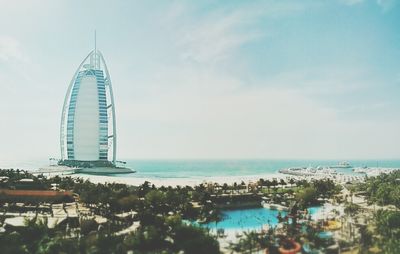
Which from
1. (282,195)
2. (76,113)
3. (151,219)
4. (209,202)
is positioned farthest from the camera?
(76,113)

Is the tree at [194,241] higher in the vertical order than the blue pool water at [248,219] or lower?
higher

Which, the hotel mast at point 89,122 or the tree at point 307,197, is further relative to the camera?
the hotel mast at point 89,122

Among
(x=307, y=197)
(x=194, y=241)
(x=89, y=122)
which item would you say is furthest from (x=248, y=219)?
(x=89, y=122)

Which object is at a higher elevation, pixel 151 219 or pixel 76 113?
pixel 76 113

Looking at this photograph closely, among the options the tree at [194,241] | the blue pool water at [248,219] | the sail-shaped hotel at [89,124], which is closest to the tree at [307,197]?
the blue pool water at [248,219]

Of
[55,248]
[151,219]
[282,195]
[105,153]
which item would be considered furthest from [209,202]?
[105,153]

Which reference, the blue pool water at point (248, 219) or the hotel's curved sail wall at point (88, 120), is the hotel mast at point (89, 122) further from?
the blue pool water at point (248, 219)

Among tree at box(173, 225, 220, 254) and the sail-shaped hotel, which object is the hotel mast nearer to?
the sail-shaped hotel

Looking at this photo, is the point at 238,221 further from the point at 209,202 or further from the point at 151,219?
the point at 151,219

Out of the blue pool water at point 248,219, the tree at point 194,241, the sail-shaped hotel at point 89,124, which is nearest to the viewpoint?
the tree at point 194,241

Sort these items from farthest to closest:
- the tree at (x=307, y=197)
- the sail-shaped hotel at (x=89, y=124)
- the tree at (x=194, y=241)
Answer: the sail-shaped hotel at (x=89, y=124), the tree at (x=307, y=197), the tree at (x=194, y=241)

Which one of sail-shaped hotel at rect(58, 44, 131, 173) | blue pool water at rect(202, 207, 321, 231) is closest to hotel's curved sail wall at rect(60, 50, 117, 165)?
sail-shaped hotel at rect(58, 44, 131, 173)
